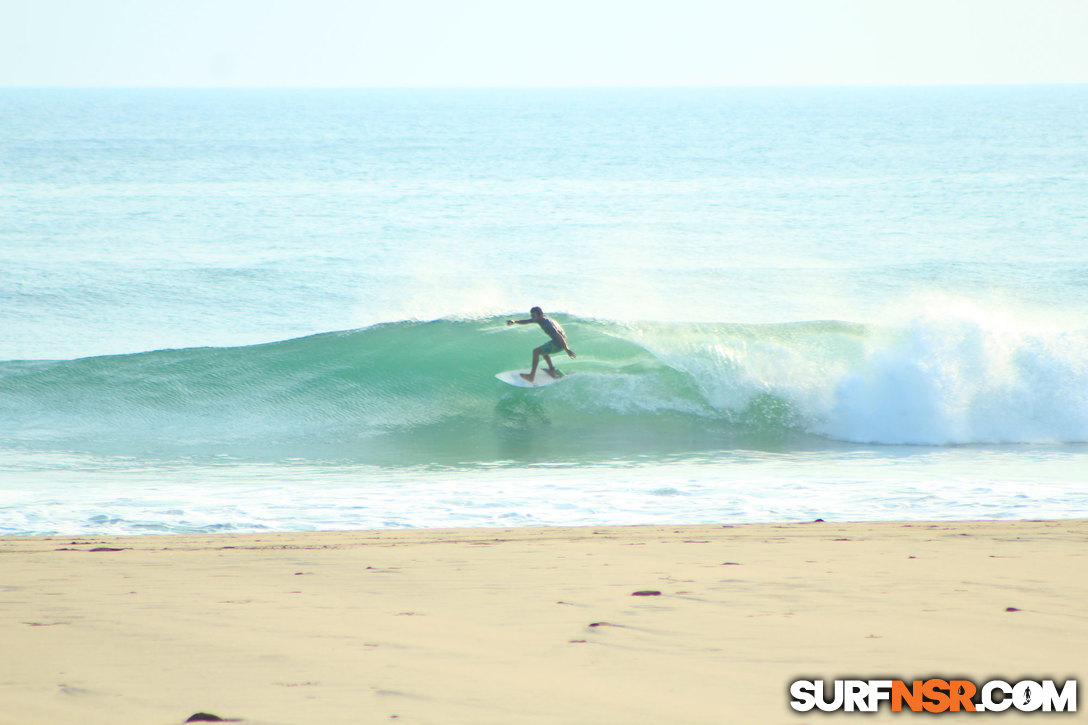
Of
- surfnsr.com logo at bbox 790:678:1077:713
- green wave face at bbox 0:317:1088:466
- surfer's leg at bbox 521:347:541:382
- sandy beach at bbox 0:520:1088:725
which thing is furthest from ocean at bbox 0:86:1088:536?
surfnsr.com logo at bbox 790:678:1077:713

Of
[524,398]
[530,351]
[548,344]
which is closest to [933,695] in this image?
[548,344]

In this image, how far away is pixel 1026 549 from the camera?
5.49 m

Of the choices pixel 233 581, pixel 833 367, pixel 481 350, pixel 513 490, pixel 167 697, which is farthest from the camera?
pixel 481 350

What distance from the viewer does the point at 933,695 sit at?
3.10 m

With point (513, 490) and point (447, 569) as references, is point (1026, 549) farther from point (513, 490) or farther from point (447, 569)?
point (513, 490)

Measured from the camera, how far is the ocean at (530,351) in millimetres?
8219

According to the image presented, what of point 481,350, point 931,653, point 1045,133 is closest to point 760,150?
point 1045,133

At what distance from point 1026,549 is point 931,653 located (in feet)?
8.02

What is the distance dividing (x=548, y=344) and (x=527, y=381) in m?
0.60

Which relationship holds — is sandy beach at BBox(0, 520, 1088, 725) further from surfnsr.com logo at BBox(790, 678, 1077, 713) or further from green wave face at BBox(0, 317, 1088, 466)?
green wave face at BBox(0, 317, 1088, 466)

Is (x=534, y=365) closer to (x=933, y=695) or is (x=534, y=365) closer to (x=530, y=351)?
(x=530, y=351)

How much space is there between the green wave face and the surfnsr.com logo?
276 inches

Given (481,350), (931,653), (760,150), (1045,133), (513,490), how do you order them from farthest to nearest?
(1045,133) → (760,150) → (481,350) → (513,490) → (931,653)

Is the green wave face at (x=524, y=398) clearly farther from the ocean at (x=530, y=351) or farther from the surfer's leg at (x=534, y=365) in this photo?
the surfer's leg at (x=534, y=365)
